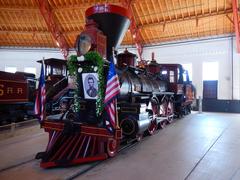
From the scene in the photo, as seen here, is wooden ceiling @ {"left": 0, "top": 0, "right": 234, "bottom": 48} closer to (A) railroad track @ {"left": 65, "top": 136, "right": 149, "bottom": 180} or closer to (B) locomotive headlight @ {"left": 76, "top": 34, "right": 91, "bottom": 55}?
(B) locomotive headlight @ {"left": 76, "top": 34, "right": 91, "bottom": 55}

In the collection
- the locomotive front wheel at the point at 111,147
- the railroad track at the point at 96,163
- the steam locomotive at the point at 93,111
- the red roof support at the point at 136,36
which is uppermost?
the red roof support at the point at 136,36

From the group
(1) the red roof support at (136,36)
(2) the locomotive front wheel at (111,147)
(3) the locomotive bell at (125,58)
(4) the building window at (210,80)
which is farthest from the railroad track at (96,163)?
(4) the building window at (210,80)

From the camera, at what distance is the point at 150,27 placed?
A: 623 inches

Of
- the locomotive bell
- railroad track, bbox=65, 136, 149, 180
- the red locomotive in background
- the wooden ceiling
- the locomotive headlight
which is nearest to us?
railroad track, bbox=65, 136, 149, 180

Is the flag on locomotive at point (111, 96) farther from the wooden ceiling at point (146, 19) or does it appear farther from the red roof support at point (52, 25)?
the red roof support at point (52, 25)

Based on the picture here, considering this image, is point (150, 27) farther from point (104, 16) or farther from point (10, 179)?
point (10, 179)

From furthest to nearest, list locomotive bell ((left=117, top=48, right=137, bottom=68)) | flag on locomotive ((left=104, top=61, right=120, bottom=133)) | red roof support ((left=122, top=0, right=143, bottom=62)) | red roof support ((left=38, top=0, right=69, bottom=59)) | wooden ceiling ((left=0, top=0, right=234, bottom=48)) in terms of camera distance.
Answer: red roof support ((left=122, top=0, right=143, bottom=62)) → red roof support ((left=38, top=0, right=69, bottom=59)) → wooden ceiling ((left=0, top=0, right=234, bottom=48)) → locomotive bell ((left=117, top=48, right=137, bottom=68)) → flag on locomotive ((left=104, top=61, right=120, bottom=133))

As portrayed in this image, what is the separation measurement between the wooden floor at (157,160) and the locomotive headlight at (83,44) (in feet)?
6.97

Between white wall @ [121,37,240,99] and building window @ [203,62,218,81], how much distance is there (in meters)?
0.25

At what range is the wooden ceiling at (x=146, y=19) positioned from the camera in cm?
1375

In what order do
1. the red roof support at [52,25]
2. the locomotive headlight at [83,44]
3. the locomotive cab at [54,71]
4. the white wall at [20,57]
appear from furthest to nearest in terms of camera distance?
the white wall at [20,57] < the red roof support at [52,25] < the locomotive cab at [54,71] < the locomotive headlight at [83,44]

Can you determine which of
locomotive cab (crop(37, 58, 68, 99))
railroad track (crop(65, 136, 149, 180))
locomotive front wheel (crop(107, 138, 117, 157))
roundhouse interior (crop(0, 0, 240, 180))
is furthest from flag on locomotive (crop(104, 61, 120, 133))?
locomotive cab (crop(37, 58, 68, 99))

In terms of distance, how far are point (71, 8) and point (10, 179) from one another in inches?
511

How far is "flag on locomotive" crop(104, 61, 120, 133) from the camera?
4.02 m
